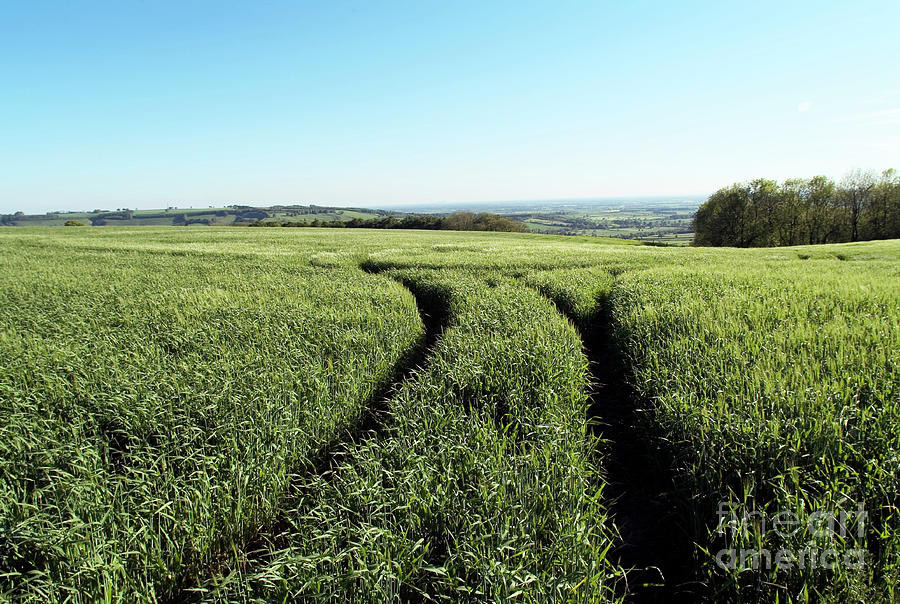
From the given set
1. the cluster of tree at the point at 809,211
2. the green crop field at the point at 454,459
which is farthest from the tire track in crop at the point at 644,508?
the cluster of tree at the point at 809,211

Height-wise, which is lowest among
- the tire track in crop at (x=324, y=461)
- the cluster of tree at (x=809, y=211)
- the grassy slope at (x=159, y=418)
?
the tire track in crop at (x=324, y=461)

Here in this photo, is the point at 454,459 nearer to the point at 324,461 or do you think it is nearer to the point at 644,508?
the point at 324,461

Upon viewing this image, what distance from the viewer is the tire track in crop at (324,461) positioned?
106 inches

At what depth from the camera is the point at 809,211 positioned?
1912 inches

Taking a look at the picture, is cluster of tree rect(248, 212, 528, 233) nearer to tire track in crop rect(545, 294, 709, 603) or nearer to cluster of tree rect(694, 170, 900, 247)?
cluster of tree rect(694, 170, 900, 247)

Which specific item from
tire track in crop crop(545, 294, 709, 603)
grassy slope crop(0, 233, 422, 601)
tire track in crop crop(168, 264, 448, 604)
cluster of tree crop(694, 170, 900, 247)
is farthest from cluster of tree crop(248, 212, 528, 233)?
tire track in crop crop(545, 294, 709, 603)

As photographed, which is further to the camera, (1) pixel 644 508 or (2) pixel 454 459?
(1) pixel 644 508

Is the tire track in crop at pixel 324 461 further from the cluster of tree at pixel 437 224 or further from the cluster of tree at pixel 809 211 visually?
the cluster of tree at pixel 437 224

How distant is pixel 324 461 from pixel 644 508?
3.34m

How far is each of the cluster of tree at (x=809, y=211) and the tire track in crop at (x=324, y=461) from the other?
5857 cm

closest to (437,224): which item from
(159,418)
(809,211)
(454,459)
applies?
(809,211)

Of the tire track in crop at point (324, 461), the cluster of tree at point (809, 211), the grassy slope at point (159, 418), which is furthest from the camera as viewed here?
the cluster of tree at point (809, 211)

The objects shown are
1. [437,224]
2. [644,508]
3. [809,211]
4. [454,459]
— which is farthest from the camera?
[437,224]

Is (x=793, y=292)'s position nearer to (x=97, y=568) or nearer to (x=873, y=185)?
(x=97, y=568)
